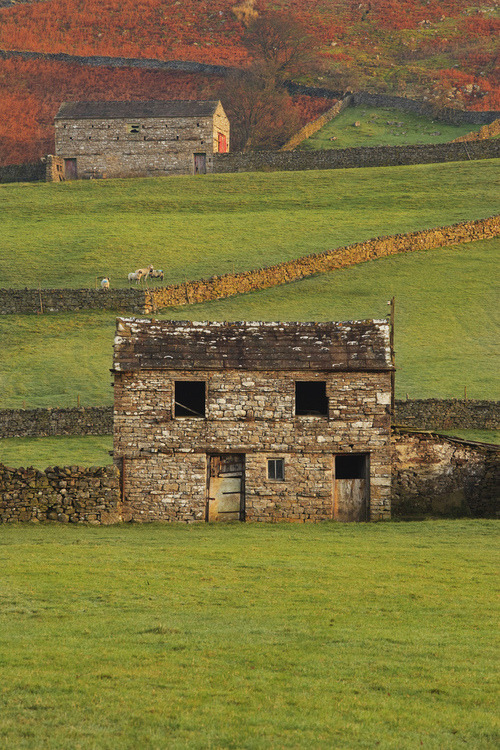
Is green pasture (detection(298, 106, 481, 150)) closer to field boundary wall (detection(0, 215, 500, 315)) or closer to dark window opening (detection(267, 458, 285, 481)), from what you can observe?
field boundary wall (detection(0, 215, 500, 315))

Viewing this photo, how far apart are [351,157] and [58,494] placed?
58.7m

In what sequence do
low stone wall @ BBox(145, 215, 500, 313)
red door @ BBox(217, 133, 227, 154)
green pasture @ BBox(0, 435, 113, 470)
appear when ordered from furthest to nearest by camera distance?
red door @ BBox(217, 133, 227, 154), low stone wall @ BBox(145, 215, 500, 313), green pasture @ BBox(0, 435, 113, 470)

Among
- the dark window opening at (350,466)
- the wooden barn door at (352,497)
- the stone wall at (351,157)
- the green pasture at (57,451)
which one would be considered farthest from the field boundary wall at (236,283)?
the wooden barn door at (352,497)

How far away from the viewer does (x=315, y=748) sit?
31.2 feet

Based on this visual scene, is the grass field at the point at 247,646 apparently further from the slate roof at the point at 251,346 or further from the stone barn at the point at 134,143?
the stone barn at the point at 134,143

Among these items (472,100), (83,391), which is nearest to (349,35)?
(472,100)

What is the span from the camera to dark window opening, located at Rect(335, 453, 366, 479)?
2686 cm

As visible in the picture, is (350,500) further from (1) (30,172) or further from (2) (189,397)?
(1) (30,172)

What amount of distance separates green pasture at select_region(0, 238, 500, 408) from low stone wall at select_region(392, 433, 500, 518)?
1017 cm

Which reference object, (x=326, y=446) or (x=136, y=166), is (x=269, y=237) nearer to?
(x=136, y=166)

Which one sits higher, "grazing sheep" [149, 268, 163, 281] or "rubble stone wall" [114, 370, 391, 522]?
"grazing sheep" [149, 268, 163, 281]

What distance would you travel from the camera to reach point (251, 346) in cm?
2703

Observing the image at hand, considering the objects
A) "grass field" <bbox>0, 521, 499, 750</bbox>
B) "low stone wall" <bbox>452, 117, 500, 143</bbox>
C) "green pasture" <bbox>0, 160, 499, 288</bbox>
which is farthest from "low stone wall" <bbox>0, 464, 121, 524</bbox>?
"low stone wall" <bbox>452, 117, 500, 143</bbox>

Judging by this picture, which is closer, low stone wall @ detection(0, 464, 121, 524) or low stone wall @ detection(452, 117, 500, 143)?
low stone wall @ detection(0, 464, 121, 524)
